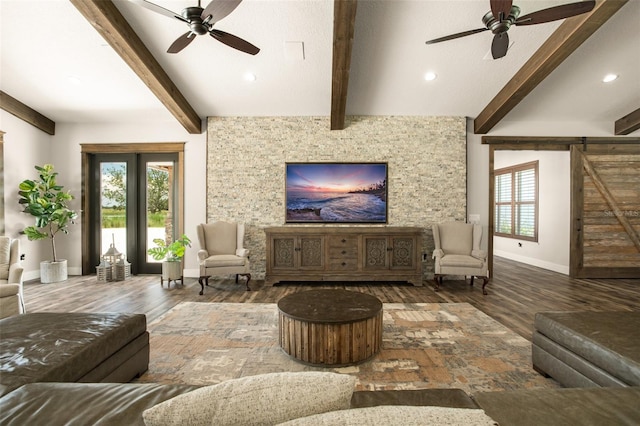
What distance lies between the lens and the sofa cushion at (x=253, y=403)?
0.74 m

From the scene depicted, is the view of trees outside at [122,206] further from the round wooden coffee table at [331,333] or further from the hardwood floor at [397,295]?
the round wooden coffee table at [331,333]

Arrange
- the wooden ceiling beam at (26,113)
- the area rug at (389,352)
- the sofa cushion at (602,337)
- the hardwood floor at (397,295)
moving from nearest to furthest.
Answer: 1. the sofa cushion at (602,337)
2. the area rug at (389,352)
3. the hardwood floor at (397,295)
4. the wooden ceiling beam at (26,113)

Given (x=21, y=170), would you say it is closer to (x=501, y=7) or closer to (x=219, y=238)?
(x=219, y=238)

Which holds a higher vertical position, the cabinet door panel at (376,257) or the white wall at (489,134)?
the white wall at (489,134)

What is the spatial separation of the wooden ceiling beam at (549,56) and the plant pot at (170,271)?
562 cm

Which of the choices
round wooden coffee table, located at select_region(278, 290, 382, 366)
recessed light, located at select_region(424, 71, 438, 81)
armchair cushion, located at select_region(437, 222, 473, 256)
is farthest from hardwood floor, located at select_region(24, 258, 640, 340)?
recessed light, located at select_region(424, 71, 438, 81)

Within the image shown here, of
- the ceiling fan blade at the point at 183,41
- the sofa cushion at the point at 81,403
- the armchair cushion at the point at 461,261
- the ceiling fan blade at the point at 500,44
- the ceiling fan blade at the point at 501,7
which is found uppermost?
the ceiling fan blade at the point at 183,41

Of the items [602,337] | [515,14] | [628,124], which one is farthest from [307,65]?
[628,124]

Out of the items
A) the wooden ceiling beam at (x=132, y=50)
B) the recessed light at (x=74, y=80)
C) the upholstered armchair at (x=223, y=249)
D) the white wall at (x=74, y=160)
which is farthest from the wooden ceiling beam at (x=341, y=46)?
the recessed light at (x=74, y=80)

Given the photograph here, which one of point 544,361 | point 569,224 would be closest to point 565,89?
point 569,224

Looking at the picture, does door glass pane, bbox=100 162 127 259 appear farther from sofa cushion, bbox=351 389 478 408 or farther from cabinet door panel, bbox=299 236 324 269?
sofa cushion, bbox=351 389 478 408

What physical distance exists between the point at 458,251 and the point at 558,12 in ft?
11.1

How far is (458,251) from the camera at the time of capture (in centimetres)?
506

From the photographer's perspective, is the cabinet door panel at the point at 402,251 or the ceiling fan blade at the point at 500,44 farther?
the cabinet door panel at the point at 402,251
